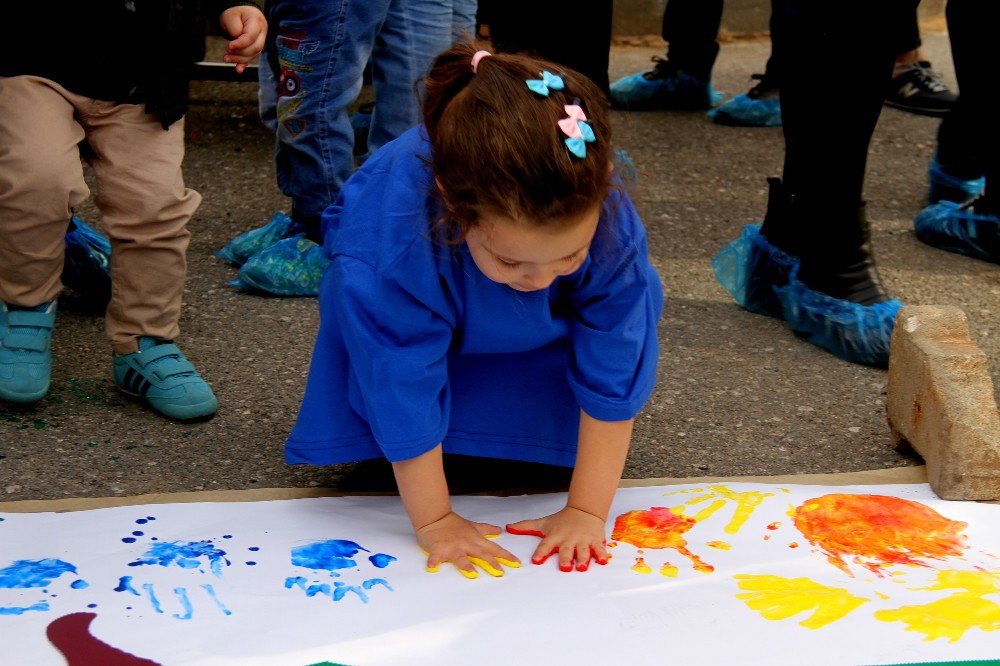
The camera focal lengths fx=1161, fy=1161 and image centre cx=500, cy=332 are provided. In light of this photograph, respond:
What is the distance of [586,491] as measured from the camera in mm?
1420

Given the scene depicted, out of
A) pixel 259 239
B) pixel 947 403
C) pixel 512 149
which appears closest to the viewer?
pixel 512 149

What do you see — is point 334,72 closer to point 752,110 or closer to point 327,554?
point 327,554

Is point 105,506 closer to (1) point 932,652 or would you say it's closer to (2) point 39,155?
(2) point 39,155

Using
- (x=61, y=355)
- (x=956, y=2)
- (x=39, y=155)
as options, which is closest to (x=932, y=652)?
(x=39, y=155)

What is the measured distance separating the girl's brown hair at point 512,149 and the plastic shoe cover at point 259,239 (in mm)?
1193

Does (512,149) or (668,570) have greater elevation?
(512,149)

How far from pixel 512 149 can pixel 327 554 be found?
55 cm

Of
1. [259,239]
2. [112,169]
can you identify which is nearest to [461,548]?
[112,169]

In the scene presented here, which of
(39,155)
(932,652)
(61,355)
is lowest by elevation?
(61,355)

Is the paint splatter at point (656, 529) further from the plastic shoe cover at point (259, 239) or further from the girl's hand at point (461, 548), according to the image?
the plastic shoe cover at point (259, 239)

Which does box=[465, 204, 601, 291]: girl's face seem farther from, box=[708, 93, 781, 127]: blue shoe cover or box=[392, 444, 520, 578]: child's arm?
box=[708, 93, 781, 127]: blue shoe cover

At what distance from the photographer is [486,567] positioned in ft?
4.45

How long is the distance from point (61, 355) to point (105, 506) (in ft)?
1.88

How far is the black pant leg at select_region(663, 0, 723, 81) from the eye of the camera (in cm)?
342
